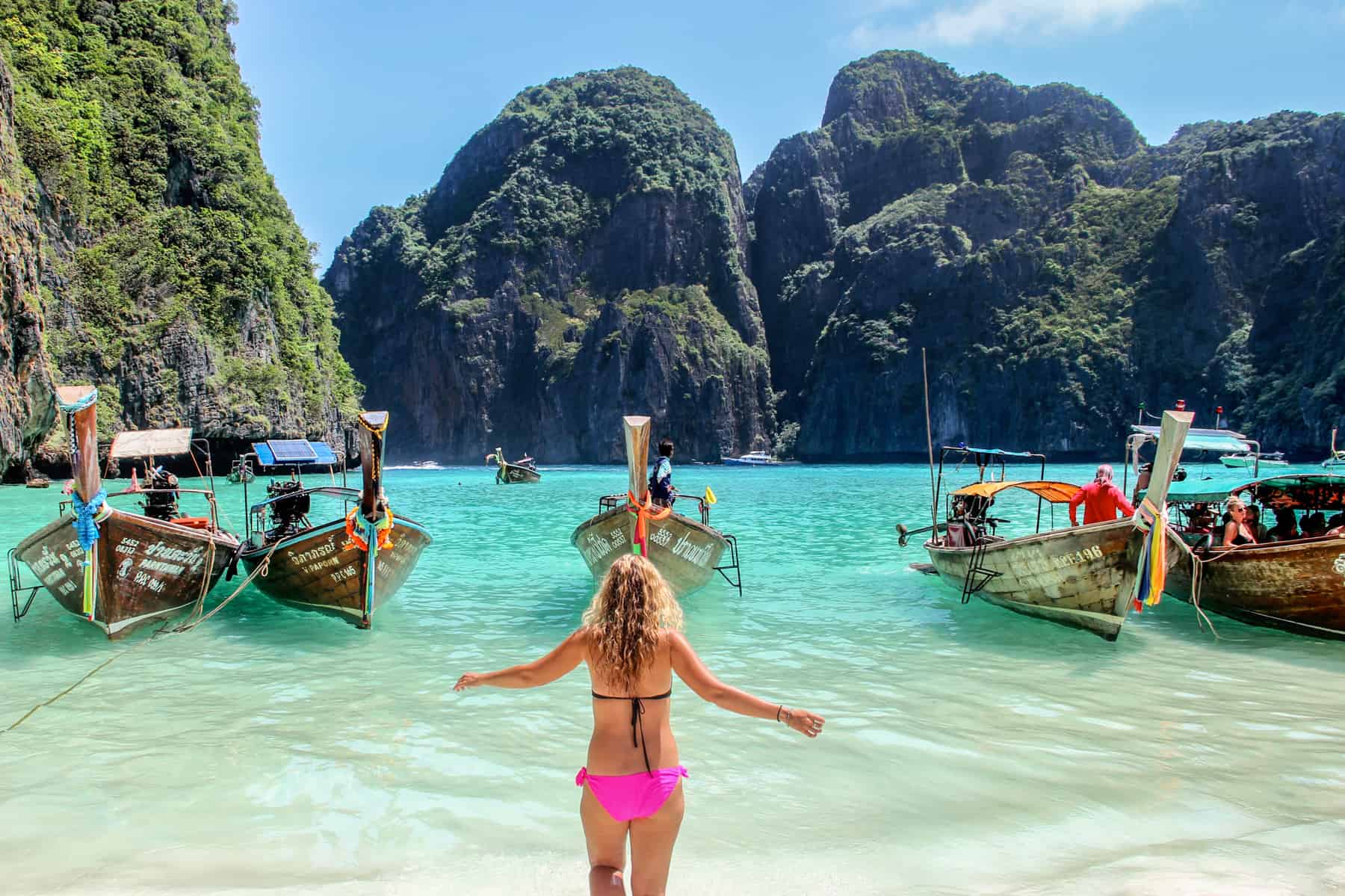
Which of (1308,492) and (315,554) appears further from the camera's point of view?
(1308,492)

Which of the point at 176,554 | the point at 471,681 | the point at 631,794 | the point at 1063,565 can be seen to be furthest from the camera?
the point at 176,554

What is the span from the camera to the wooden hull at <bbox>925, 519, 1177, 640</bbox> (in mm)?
8898

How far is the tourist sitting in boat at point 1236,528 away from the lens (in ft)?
34.4

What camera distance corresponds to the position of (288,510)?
12258 mm

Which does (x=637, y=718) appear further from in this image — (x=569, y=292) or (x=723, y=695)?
(x=569, y=292)

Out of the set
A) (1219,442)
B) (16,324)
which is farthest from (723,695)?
(16,324)

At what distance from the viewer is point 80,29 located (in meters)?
47.6

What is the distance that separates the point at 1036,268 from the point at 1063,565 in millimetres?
98570

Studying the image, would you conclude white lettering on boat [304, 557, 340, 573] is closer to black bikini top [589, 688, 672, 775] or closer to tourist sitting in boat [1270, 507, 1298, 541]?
black bikini top [589, 688, 672, 775]

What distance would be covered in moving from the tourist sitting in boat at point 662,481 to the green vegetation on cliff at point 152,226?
124 feet

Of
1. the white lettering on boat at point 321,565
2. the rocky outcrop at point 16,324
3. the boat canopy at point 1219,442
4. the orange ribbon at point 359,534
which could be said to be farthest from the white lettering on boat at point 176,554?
the rocky outcrop at point 16,324

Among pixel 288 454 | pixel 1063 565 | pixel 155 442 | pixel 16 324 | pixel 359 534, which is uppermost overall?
pixel 16 324

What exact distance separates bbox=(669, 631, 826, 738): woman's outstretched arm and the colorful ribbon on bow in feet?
22.0

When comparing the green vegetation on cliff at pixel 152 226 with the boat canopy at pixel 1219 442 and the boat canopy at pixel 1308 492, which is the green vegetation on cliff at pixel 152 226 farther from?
the boat canopy at pixel 1308 492
